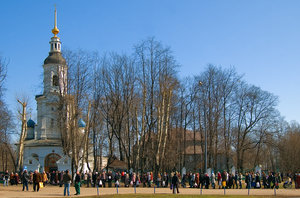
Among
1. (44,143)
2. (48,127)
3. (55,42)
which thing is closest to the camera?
(44,143)

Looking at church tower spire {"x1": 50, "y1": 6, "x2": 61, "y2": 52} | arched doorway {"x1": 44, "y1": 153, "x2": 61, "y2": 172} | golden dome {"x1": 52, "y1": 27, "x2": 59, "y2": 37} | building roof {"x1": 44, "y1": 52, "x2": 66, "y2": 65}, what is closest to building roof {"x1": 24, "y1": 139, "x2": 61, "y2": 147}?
arched doorway {"x1": 44, "y1": 153, "x2": 61, "y2": 172}

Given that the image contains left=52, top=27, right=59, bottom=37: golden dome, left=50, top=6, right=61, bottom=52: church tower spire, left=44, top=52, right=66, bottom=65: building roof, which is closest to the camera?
left=44, top=52, right=66, bottom=65: building roof

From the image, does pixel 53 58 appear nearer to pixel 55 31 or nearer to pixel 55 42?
pixel 55 42

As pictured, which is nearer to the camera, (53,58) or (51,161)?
(51,161)

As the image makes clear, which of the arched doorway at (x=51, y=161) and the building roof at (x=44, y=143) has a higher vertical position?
the building roof at (x=44, y=143)

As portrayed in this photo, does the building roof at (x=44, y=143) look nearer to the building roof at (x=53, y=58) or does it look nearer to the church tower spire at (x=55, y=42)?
the building roof at (x=53, y=58)

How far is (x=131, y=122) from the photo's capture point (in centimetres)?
4156

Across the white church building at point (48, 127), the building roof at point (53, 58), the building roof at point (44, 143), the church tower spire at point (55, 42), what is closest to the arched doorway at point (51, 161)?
the white church building at point (48, 127)

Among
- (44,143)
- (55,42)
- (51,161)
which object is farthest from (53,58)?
(51,161)

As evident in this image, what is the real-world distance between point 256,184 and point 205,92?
692 inches

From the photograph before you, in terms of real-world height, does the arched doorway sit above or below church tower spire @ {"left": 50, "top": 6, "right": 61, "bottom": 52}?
below

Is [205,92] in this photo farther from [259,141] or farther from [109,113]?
[109,113]

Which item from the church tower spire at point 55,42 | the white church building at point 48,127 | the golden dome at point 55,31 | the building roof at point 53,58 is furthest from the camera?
the golden dome at point 55,31

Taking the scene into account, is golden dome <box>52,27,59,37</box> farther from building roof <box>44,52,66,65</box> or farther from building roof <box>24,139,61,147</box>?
building roof <box>24,139,61,147</box>
